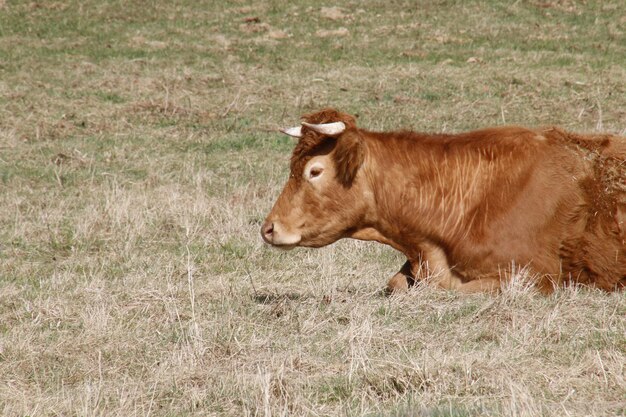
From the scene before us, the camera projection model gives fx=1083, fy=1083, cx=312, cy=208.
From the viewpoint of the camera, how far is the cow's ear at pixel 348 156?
800 cm

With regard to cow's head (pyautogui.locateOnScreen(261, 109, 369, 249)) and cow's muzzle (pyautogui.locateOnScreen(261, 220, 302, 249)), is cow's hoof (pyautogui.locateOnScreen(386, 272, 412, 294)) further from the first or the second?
cow's muzzle (pyautogui.locateOnScreen(261, 220, 302, 249))

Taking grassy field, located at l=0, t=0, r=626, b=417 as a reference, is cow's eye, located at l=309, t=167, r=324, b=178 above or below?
above

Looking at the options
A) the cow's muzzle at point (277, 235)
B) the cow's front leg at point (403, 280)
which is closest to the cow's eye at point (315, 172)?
the cow's muzzle at point (277, 235)

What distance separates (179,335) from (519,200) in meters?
2.79

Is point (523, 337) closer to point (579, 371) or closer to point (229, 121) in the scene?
point (579, 371)

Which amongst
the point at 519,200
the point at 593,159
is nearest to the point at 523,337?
the point at 519,200

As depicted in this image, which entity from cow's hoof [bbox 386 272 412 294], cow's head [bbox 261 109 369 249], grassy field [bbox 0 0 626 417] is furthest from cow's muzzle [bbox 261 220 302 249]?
cow's hoof [bbox 386 272 412 294]

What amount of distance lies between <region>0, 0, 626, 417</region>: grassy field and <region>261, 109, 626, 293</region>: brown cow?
0.39 meters

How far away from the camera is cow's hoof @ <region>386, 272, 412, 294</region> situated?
7.91 meters

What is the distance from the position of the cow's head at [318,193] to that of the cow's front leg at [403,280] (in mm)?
541

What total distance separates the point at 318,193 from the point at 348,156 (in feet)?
1.22

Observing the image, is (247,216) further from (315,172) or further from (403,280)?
(403,280)

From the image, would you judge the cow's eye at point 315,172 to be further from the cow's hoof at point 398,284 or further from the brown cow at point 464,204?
the cow's hoof at point 398,284

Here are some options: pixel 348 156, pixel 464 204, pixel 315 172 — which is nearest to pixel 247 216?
pixel 315 172
